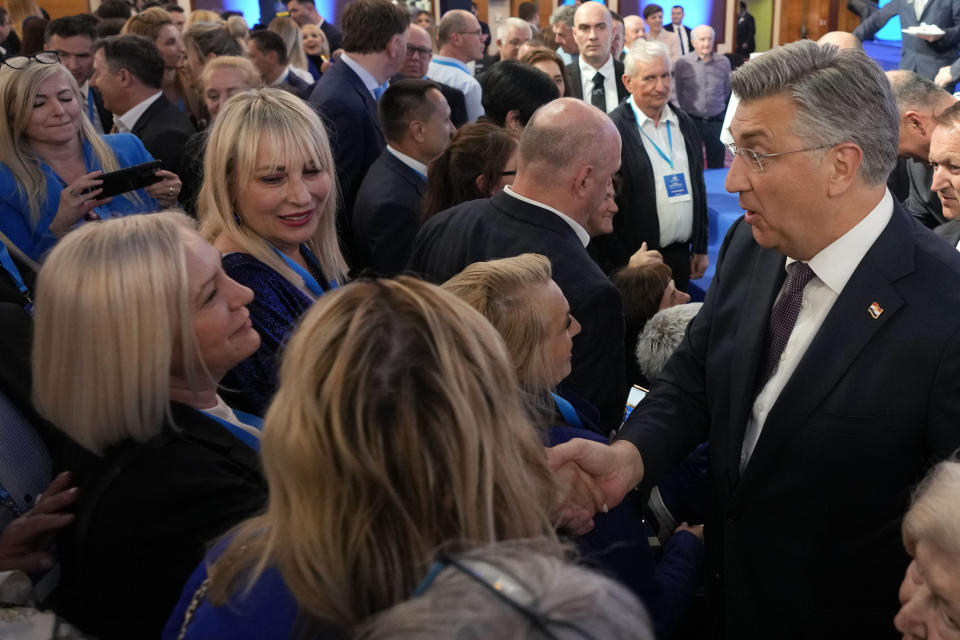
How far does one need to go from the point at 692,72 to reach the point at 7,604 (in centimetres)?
898

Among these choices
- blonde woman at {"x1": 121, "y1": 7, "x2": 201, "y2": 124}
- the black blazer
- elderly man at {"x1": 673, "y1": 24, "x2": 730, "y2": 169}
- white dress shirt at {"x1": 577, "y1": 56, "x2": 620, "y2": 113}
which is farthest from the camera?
elderly man at {"x1": 673, "y1": 24, "x2": 730, "y2": 169}

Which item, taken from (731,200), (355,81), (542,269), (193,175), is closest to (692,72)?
(731,200)

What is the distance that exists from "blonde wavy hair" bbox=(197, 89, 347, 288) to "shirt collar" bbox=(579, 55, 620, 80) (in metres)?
3.99

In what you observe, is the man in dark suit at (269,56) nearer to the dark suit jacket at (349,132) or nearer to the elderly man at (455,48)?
the elderly man at (455,48)

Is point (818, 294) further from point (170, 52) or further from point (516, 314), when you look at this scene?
point (170, 52)

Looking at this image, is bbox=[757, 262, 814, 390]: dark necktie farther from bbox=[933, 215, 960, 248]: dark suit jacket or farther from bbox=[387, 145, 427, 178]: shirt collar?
bbox=[387, 145, 427, 178]: shirt collar

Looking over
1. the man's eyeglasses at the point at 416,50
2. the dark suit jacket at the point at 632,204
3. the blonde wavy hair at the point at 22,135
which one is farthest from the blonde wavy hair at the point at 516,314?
the man's eyeglasses at the point at 416,50

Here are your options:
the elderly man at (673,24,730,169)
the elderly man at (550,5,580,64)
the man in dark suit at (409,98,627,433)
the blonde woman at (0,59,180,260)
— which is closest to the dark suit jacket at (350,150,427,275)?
the man in dark suit at (409,98,627,433)

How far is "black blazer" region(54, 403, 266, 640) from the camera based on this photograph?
1.24 meters

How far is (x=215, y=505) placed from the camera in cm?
128

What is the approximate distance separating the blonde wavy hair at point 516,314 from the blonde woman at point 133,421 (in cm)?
58

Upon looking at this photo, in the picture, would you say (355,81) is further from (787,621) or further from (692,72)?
(692,72)

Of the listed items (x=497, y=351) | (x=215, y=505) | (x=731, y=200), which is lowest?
(x=731, y=200)

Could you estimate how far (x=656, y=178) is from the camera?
14.1 feet
